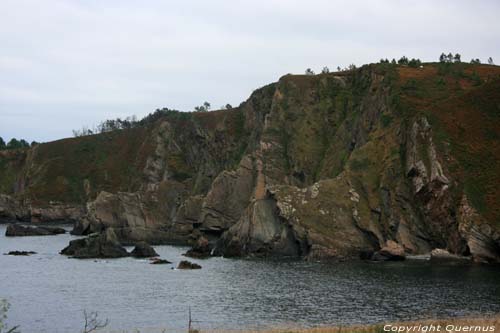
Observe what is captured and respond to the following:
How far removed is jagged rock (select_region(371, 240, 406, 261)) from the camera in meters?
91.0

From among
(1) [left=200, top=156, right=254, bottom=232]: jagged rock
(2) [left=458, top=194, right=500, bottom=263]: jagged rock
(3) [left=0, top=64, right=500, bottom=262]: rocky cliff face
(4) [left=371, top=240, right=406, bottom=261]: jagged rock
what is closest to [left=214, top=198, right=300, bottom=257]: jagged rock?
(3) [left=0, top=64, right=500, bottom=262]: rocky cliff face

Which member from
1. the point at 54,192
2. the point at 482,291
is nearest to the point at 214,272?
the point at 482,291

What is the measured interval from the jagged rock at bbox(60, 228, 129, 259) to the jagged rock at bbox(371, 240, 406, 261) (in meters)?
37.8

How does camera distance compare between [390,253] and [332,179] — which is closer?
[390,253]

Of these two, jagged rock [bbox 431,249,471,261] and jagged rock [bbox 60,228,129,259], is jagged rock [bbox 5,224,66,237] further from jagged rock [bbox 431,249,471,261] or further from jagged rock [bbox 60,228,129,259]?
jagged rock [bbox 431,249,471,261]

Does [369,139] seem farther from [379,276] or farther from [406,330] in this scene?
[406,330]

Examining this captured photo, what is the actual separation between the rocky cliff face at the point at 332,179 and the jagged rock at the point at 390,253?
0.57 m

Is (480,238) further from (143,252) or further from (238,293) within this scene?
(143,252)

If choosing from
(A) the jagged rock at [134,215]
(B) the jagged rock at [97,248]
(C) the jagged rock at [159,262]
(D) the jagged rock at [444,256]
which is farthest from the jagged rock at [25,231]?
(D) the jagged rock at [444,256]

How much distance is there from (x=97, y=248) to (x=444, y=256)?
50010 millimetres

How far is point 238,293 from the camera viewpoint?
65.2 metres

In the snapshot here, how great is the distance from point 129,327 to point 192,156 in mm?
139358

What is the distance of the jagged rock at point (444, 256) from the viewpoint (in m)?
88.7

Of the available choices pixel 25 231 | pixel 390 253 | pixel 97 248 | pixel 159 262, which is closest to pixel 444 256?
pixel 390 253
